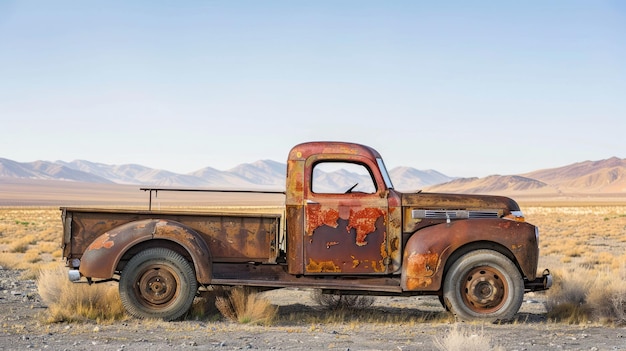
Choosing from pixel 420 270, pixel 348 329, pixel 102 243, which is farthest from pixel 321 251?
pixel 102 243

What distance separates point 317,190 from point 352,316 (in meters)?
2.00

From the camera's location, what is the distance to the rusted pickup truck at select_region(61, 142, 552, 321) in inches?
371

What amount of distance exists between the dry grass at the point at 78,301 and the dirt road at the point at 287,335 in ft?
0.71

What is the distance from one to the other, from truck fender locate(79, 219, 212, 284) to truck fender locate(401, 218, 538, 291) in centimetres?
254

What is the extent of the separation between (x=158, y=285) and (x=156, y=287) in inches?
1.4

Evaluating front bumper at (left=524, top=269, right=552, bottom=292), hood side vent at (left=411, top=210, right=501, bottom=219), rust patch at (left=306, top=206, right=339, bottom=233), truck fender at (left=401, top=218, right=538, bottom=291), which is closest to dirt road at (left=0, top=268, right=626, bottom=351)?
front bumper at (left=524, top=269, right=552, bottom=292)

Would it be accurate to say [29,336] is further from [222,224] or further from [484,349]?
[484,349]

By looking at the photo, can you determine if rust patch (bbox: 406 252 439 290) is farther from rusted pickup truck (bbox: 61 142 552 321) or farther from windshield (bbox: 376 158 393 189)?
windshield (bbox: 376 158 393 189)

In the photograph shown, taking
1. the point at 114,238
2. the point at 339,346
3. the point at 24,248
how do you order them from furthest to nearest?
1. the point at 24,248
2. the point at 114,238
3. the point at 339,346

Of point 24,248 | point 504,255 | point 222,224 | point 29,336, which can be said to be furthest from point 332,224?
point 24,248

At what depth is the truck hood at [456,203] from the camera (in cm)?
973

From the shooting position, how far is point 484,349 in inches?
269

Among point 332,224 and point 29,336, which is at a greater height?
point 332,224

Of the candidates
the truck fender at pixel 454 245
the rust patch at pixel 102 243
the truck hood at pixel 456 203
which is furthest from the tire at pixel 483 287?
the rust patch at pixel 102 243
